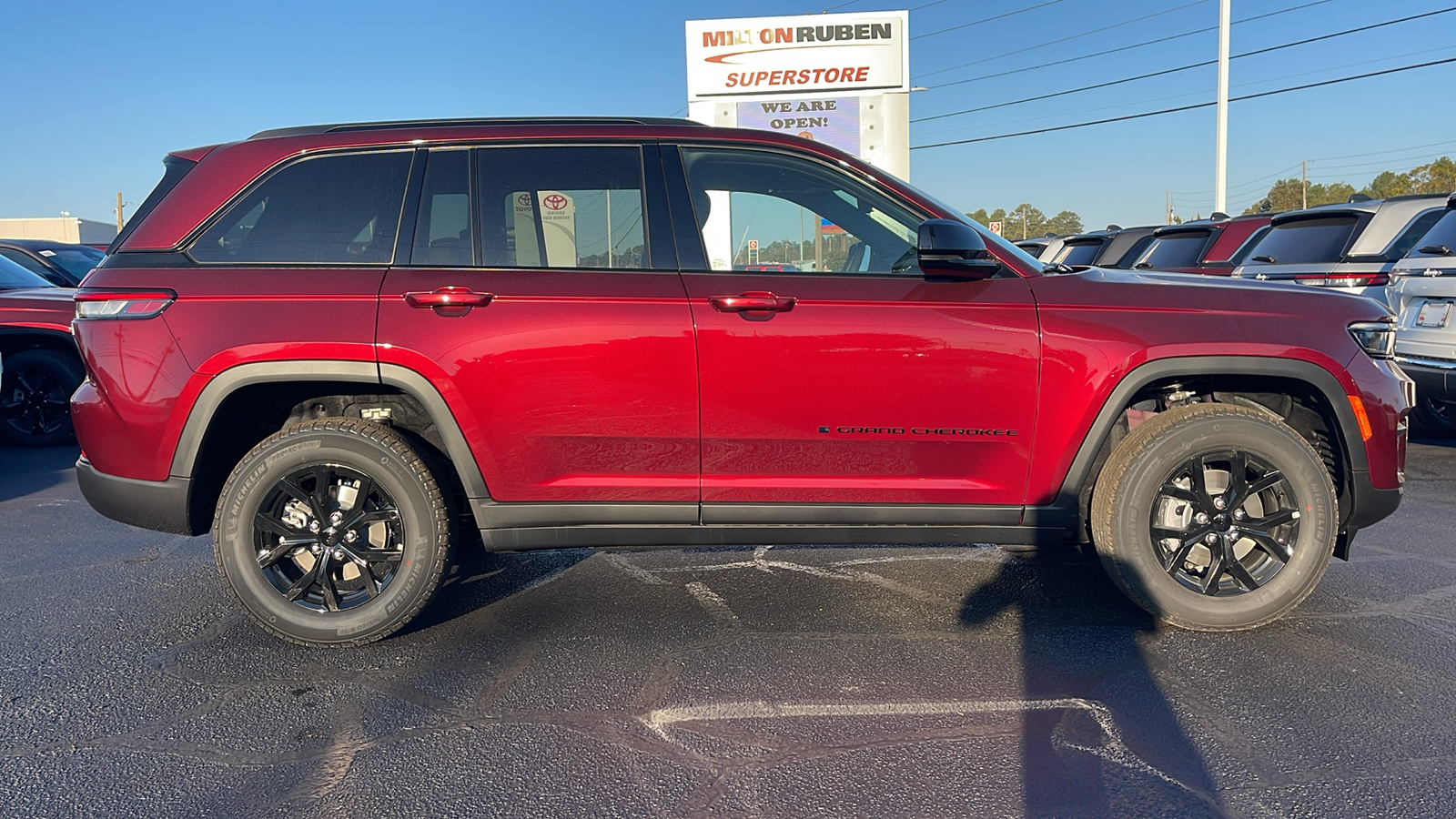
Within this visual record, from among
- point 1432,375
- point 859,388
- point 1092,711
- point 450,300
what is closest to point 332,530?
point 450,300

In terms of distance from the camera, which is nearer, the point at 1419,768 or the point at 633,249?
the point at 1419,768

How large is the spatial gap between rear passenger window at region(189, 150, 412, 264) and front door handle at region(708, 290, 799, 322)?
124 centimetres

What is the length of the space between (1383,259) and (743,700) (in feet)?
22.9

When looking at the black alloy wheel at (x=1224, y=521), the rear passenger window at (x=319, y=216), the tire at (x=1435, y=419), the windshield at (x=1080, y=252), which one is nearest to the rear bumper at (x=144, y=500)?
the rear passenger window at (x=319, y=216)

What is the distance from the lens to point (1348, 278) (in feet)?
25.1

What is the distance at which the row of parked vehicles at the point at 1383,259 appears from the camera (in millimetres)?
6602

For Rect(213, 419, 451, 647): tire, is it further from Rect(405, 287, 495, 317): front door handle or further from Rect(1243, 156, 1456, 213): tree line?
Rect(1243, 156, 1456, 213): tree line

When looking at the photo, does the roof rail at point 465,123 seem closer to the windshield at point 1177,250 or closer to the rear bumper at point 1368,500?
the rear bumper at point 1368,500

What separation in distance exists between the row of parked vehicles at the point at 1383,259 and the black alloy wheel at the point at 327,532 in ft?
16.3

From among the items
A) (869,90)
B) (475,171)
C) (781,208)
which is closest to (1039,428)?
(781,208)

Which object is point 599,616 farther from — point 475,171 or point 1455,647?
point 1455,647

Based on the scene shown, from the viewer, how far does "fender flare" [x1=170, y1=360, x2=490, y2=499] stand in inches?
136

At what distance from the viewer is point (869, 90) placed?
1939 cm

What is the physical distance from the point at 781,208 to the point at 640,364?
3.15 feet
